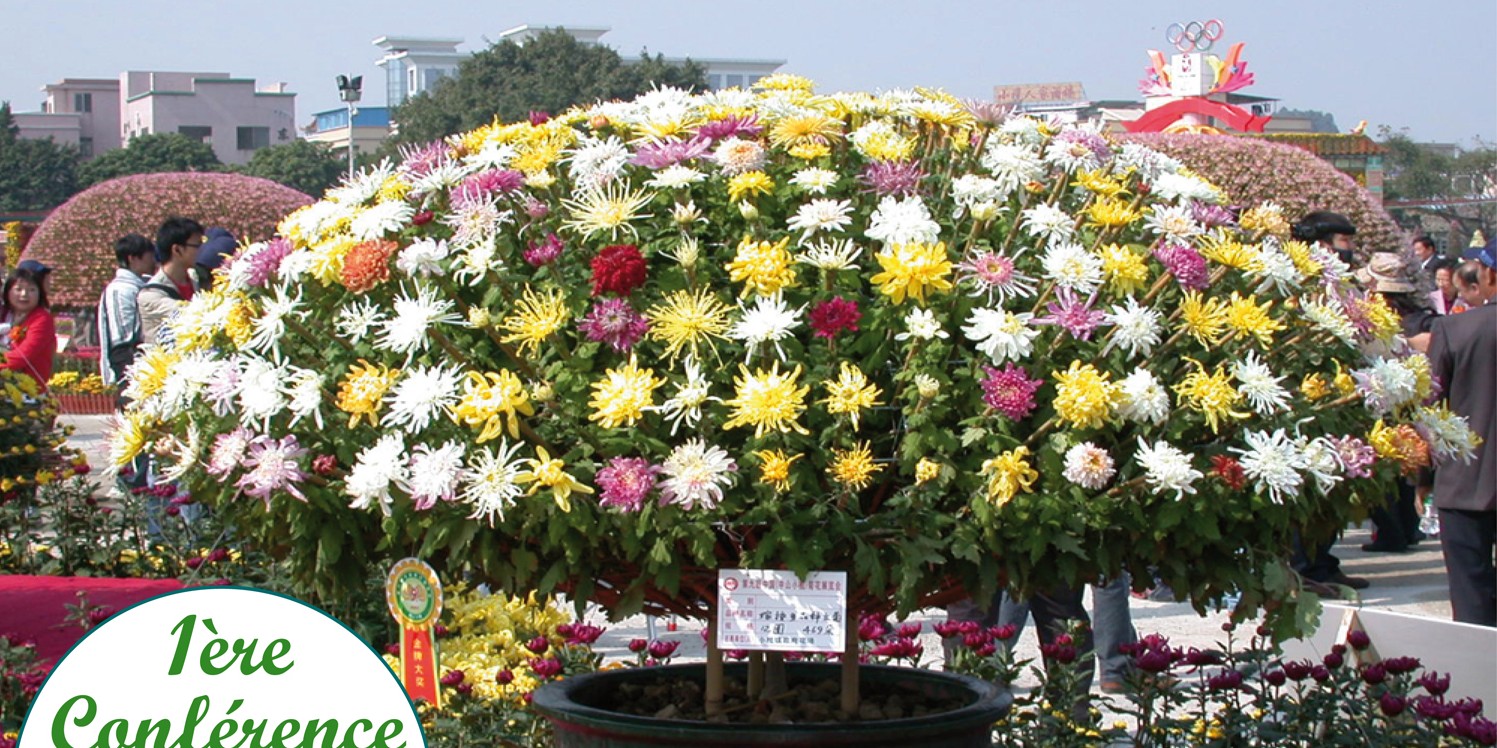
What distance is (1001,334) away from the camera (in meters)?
2.58

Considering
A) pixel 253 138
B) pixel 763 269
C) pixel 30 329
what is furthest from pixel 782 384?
pixel 253 138

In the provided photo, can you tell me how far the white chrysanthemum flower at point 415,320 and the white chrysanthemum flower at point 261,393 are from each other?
0.18m

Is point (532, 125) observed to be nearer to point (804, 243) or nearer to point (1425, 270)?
point (804, 243)

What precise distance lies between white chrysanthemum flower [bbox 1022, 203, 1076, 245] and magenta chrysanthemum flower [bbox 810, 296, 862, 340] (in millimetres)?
414

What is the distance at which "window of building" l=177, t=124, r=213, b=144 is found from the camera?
9944 centimetres

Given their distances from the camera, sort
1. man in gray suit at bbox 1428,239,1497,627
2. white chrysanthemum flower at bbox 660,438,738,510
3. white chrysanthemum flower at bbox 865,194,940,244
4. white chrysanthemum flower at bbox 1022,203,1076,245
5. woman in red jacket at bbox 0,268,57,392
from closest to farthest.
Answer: white chrysanthemum flower at bbox 660,438,738,510 → white chrysanthemum flower at bbox 865,194,940,244 → white chrysanthemum flower at bbox 1022,203,1076,245 → man in gray suit at bbox 1428,239,1497,627 → woman in red jacket at bbox 0,268,57,392

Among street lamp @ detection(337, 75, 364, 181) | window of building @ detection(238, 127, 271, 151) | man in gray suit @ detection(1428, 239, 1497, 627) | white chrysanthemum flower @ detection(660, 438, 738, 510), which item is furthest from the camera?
window of building @ detection(238, 127, 271, 151)

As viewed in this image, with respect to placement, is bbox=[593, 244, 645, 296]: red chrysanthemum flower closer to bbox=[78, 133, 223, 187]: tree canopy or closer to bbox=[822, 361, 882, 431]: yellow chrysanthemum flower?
bbox=[822, 361, 882, 431]: yellow chrysanthemum flower

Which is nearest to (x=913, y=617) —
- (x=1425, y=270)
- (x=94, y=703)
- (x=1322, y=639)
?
(x=1322, y=639)

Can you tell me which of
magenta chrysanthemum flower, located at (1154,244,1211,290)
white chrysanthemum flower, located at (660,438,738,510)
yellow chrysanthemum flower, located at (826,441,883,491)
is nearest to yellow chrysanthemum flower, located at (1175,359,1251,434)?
magenta chrysanthemum flower, located at (1154,244,1211,290)

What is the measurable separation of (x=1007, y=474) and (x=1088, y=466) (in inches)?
4.7

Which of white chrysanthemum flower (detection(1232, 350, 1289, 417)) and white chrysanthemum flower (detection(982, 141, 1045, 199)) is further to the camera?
white chrysanthemum flower (detection(982, 141, 1045, 199))

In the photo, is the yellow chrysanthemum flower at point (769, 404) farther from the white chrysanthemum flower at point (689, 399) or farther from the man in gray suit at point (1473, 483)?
the man in gray suit at point (1473, 483)

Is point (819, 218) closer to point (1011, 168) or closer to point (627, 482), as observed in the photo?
point (1011, 168)
